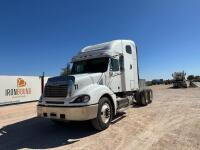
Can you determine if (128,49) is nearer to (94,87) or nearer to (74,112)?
(94,87)

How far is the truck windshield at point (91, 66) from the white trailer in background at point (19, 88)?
1192 centimetres

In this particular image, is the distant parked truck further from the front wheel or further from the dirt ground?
the front wheel

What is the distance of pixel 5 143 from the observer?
643 cm

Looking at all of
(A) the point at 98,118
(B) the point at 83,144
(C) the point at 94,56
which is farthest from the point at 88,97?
(C) the point at 94,56

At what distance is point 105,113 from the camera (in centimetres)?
752

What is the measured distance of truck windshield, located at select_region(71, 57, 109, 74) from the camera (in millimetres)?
8602

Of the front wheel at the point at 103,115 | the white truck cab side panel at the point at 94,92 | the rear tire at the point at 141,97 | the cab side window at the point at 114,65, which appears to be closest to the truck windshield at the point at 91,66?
the cab side window at the point at 114,65

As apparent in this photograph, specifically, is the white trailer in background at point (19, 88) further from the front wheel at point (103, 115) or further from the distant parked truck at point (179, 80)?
the distant parked truck at point (179, 80)

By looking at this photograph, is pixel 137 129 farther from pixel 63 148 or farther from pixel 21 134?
pixel 21 134

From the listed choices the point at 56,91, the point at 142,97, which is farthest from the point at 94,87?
the point at 142,97

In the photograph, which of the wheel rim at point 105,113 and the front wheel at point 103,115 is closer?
the front wheel at point 103,115

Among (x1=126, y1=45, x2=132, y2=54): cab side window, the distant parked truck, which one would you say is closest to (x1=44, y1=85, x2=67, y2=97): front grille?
(x1=126, y1=45, x2=132, y2=54): cab side window

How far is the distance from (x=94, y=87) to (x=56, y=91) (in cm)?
134

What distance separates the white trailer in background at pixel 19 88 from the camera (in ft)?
61.3
